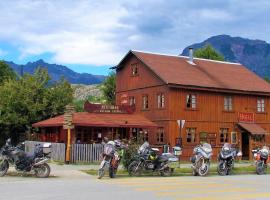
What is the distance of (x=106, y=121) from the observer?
116ft

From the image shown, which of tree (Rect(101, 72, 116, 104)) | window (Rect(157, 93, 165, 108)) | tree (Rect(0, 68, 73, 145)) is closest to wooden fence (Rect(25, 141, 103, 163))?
window (Rect(157, 93, 165, 108))

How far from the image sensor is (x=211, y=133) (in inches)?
1608

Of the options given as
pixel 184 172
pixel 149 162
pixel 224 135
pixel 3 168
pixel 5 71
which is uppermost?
pixel 5 71

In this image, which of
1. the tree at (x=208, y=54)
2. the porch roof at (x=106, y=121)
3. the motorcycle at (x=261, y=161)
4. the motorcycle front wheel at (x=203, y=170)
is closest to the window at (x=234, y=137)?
the porch roof at (x=106, y=121)

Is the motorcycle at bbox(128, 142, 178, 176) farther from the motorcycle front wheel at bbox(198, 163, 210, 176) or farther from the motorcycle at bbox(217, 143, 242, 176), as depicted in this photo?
the motorcycle at bbox(217, 143, 242, 176)

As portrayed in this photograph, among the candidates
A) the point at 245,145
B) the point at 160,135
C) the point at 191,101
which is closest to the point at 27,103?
the point at 160,135

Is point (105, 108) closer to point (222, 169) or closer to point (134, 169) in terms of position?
point (222, 169)

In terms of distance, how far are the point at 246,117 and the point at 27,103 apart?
18.3 meters

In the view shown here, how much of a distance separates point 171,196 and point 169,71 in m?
26.7

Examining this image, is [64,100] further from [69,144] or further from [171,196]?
[171,196]

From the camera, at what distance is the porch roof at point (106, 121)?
34312mm

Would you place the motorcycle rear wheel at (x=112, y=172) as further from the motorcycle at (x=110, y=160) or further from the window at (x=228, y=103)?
the window at (x=228, y=103)

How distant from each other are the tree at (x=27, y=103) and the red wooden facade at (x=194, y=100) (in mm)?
5573

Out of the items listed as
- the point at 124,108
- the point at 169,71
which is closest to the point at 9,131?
the point at 124,108
